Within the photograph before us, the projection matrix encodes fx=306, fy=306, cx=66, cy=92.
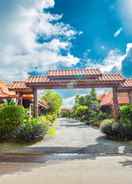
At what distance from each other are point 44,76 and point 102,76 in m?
4.25

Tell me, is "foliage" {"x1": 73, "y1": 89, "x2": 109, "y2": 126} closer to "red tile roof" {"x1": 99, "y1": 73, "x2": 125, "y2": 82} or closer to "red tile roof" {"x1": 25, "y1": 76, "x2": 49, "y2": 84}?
"red tile roof" {"x1": 99, "y1": 73, "x2": 125, "y2": 82}

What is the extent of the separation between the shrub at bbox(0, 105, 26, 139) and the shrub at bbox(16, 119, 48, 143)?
0.40m

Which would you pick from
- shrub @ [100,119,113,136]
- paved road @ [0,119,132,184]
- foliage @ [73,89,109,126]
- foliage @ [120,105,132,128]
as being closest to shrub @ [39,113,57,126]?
paved road @ [0,119,132,184]

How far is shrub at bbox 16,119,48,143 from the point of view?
1852cm

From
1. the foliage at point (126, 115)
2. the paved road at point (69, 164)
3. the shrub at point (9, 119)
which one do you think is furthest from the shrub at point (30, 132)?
the foliage at point (126, 115)

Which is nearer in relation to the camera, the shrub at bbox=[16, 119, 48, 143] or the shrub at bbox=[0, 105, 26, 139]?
the shrub at bbox=[16, 119, 48, 143]

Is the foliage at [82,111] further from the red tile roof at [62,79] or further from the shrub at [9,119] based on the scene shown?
the shrub at [9,119]

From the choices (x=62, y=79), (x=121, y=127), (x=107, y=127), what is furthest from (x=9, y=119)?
(x=121, y=127)

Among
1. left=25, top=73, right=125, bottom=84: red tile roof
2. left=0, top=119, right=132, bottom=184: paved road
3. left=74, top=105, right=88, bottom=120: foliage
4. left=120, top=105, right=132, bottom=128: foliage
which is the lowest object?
left=0, top=119, right=132, bottom=184: paved road

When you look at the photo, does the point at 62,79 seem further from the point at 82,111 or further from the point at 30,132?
the point at 82,111

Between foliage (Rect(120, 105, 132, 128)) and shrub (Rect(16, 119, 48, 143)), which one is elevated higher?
foliage (Rect(120, 105, 132, 128))

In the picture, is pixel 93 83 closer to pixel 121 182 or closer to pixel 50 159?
pixel 50 159

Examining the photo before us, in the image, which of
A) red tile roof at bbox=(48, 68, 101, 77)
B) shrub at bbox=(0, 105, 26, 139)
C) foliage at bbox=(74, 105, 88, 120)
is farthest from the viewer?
foliage at bbox=(74, 105, 88, 120)

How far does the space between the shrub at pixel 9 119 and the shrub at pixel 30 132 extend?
0.40m
